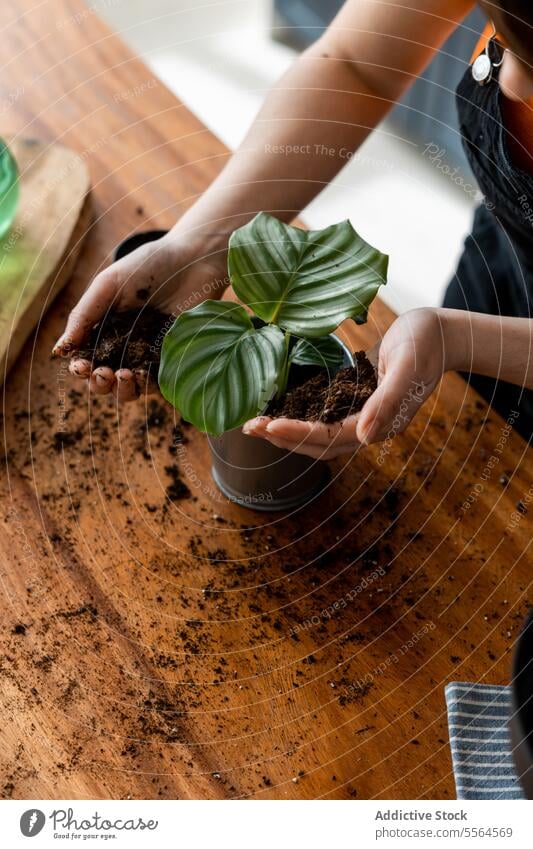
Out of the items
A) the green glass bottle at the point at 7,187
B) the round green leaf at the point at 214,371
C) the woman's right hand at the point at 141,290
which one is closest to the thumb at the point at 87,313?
the woman's right hand at the point at 141,290

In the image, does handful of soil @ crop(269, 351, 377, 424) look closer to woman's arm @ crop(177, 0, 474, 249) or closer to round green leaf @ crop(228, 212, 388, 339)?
round green leaf @ crop(228, 212, 388, 339)

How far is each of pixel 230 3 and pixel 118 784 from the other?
1.84m

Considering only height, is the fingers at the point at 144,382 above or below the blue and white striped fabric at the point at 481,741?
above

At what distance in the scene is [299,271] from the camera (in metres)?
0.53

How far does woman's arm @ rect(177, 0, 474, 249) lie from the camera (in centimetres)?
67

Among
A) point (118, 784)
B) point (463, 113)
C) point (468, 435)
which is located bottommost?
point (118, 784)

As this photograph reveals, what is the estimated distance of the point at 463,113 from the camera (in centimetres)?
71

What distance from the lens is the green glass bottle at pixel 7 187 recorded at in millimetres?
744

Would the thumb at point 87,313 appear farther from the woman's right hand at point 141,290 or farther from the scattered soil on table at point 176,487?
the scattered soil on table at point 176,487

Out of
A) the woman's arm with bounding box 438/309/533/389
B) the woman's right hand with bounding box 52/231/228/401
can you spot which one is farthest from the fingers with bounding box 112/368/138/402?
the woman's arm with bounding box 438/309/533/389

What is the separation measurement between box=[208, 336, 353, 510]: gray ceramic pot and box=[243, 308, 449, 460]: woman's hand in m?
0.02

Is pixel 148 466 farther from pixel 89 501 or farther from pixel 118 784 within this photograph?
pixel 118 784
